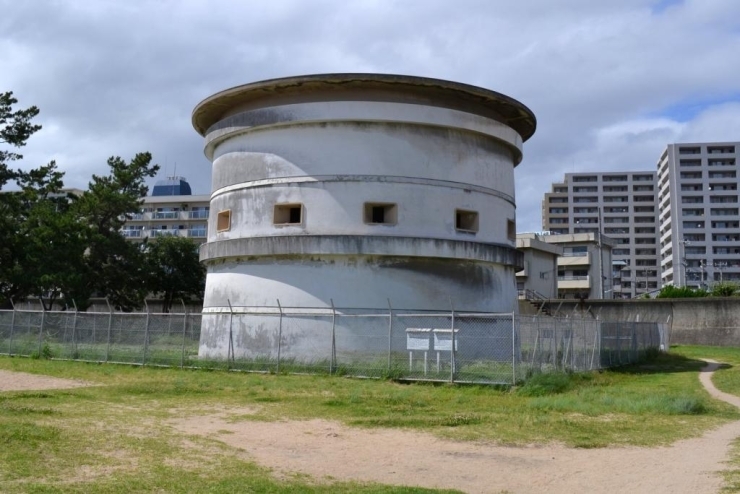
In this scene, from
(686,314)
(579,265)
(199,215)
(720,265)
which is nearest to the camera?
(686,314)

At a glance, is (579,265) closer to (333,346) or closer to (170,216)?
(170,216)

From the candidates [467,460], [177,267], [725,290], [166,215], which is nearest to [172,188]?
[166,215]

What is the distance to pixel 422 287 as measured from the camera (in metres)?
24.9

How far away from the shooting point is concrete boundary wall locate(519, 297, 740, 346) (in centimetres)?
3841

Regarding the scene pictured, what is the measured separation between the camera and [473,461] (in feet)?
34.7

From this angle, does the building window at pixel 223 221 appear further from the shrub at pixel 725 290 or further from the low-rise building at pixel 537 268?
the shrub at pixel 725 290

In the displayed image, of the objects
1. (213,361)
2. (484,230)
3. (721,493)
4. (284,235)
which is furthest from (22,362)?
(721,493)

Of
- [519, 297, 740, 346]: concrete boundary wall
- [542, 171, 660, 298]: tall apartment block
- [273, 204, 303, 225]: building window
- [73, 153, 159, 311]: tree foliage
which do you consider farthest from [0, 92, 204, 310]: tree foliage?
[542, 171, 660, 298]: tall apartment block

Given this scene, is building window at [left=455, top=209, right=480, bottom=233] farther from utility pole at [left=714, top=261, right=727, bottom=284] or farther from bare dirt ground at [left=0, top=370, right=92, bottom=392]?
utility pole at [left=714, top=261, right=727, bottom=284]

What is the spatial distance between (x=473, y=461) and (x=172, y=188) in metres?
90.4

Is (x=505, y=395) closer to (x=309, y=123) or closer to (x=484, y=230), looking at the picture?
(x=484, y=230)

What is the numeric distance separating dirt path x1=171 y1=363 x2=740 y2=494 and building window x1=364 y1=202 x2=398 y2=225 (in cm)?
1226

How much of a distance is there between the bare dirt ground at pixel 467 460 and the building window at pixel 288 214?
12519 mm

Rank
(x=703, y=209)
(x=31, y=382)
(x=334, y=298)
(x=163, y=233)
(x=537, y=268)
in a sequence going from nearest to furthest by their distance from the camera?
(x=31, y=382), (x=334, y=298), (x=537, y=268), (x=163, y=233), (x=703, y=209)
